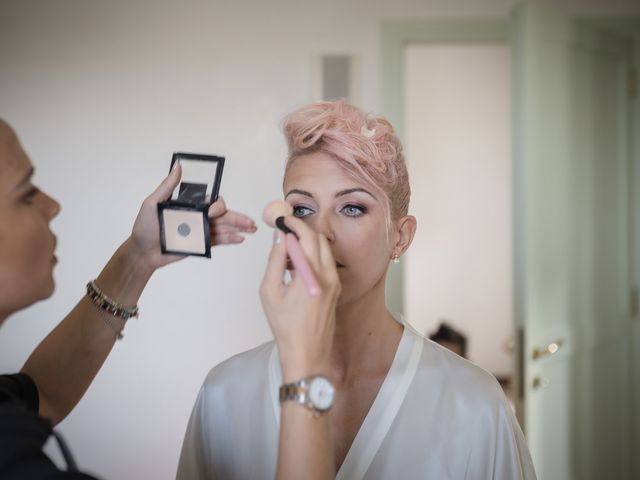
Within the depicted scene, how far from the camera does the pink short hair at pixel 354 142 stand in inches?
45.4

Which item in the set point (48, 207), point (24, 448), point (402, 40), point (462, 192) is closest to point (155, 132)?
point (402, 40)

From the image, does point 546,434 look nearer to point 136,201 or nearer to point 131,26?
point 136,201

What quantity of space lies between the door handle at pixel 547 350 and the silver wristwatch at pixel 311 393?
59.1 inches

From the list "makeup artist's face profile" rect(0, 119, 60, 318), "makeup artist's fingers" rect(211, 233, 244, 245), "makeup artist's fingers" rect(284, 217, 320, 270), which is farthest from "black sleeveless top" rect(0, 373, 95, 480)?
"makeup artist's fingers" rect(211, 233, 244, 245)

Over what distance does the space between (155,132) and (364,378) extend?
1465 millimetres

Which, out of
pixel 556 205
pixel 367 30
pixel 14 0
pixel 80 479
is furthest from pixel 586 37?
pixel 80 479

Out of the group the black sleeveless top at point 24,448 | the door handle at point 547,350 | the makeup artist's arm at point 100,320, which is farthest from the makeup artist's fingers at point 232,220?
the door handle at point 547,350

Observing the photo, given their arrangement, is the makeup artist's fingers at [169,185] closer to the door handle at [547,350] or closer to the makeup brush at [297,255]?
the makeup brush at [297,255]

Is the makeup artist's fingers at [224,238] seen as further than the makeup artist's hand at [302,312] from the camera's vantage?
Yes

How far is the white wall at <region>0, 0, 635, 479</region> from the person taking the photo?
2.06 meters

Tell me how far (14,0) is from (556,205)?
84.6 inches

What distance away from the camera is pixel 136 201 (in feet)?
6.81

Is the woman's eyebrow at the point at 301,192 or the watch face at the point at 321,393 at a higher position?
the woman's eyebrow at the point at 301,192

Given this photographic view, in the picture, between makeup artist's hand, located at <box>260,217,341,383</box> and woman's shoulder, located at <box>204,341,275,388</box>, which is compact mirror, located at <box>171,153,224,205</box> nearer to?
makeup artist's hand, located at <box>260,217,341,383</box>
